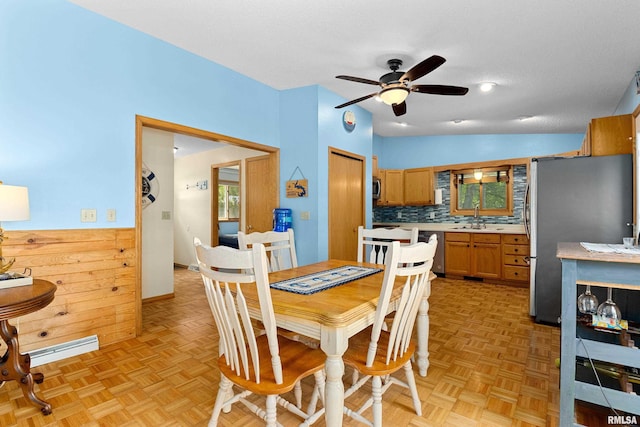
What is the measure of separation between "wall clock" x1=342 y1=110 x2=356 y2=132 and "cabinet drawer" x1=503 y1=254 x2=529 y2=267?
296 cm

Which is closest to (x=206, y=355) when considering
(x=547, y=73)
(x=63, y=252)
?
(x=63, y=252)

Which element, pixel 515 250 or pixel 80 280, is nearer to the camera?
pixel 80 280

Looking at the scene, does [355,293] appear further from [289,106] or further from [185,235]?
[185,235]

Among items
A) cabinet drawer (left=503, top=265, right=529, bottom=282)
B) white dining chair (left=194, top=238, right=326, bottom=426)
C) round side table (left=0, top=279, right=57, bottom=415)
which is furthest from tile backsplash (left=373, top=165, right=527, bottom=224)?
round side table (left=0, top=279, right=57, bottom=415)

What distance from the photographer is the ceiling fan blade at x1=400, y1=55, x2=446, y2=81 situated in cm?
218

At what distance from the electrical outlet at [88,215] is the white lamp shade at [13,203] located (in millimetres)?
536

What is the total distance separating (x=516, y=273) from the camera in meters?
4.63

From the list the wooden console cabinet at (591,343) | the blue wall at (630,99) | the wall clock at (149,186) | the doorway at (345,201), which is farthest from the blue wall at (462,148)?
the wooden console cabinet at (591,343)

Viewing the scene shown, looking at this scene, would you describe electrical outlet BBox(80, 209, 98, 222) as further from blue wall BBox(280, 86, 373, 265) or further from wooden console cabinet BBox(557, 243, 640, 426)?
wooden console cabinet BBox(557, 243, 640, 426)

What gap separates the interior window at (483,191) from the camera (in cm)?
531

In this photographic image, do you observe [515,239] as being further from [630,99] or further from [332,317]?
[332,317]

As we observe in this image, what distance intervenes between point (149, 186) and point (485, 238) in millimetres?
4803

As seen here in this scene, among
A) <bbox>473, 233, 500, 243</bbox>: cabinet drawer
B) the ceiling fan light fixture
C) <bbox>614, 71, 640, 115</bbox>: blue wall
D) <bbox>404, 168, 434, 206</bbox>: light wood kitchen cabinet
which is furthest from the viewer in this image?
<bbox>404, 168, 434, 206</bbox>: light wood kitchen cabinet

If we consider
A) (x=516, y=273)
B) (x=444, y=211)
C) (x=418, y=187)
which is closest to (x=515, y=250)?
(x=516, y=273)
